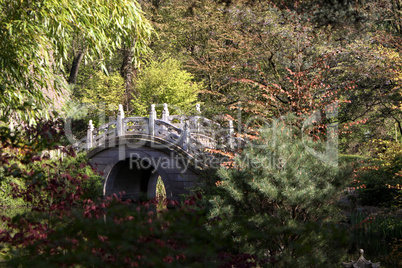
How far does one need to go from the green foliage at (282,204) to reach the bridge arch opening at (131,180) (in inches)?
349

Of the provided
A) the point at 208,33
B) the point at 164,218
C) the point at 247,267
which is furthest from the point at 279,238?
the point at 208,33

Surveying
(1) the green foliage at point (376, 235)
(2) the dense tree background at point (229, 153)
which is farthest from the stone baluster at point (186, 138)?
(1) the green foliage at point (376, 235)

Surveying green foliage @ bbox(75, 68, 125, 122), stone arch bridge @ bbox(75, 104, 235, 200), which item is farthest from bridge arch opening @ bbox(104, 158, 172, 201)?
green foliage @ bbox(75, 68, 125, 122)

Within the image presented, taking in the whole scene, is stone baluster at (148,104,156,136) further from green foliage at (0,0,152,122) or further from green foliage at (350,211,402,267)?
green foliage at (350,211,402,267)

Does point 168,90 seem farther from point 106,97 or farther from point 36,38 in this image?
point 36,38

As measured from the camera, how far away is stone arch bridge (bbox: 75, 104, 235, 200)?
1451 cm

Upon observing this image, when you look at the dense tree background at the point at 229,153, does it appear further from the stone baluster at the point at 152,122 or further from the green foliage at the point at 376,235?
the stone baluster at the point at 152,122

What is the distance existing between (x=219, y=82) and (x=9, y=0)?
42.6 feet

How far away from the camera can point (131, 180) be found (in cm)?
2070

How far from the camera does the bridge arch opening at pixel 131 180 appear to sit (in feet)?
61.3

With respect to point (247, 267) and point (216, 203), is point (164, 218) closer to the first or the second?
point (247, 267)

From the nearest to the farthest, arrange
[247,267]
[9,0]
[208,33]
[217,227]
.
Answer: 1. [247,267]
2. [217,227]
3. [9,0]
4. [208,33]

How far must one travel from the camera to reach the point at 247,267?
5309 millimetres

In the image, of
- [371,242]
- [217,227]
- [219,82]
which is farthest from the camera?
[219,82]
